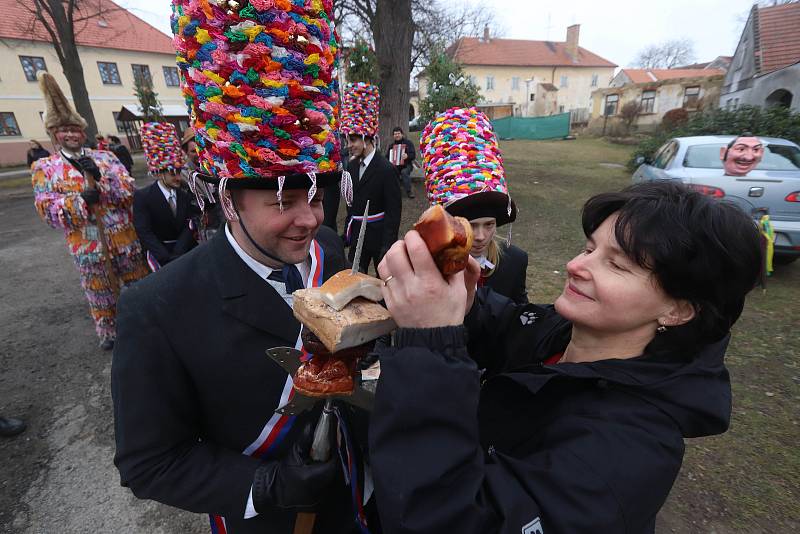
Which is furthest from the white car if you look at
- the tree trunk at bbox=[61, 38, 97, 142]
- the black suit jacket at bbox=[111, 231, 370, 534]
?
the tree trunk at bbox=[61, 38, 97, 142]

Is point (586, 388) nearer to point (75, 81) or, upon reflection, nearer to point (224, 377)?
point (224, 377)

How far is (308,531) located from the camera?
5.15ft

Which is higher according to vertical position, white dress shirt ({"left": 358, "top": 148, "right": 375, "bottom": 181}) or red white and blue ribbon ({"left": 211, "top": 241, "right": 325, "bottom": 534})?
white dress shirt ({"left": 358, "top": 148, "right": 375, "bottom": 181})

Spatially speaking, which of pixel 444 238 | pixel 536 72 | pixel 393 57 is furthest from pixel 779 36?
pixel 536 72

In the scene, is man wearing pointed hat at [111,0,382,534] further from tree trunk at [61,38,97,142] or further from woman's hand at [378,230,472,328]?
tree trunk at [61,38,97,142]

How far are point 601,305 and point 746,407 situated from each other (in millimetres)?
3755

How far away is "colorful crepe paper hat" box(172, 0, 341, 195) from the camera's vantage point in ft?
3.97

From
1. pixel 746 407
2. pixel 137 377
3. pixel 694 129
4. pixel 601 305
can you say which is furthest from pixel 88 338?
pixel 694 129

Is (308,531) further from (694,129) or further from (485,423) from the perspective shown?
(694,129)

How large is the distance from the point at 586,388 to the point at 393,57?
11406 millimetres

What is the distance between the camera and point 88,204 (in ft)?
14.4

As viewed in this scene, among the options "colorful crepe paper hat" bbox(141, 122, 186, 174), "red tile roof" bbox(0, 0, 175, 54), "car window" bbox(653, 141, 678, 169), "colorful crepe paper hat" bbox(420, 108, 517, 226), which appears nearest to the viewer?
"colorful crepe paper hat" bbox(420, 108, 517, 226)

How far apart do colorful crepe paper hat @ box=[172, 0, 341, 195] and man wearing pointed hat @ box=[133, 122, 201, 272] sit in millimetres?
3626

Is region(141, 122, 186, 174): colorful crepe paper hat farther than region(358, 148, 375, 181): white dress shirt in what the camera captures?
No
